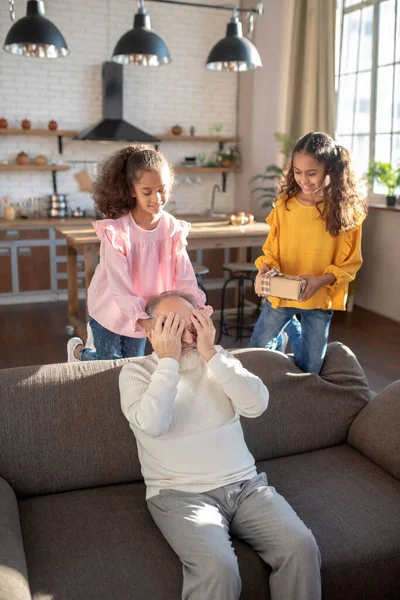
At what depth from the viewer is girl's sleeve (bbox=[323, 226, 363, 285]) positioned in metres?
2.83

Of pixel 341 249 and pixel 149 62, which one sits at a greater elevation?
pixel 149 62

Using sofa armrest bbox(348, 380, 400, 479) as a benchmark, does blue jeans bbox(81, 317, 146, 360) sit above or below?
above

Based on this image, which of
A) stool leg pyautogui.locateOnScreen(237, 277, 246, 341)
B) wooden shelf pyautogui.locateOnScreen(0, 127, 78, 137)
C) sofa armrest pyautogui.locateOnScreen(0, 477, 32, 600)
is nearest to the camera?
sofa armrest pyautogui.locateOnScreen(0, 477, 32, 600)

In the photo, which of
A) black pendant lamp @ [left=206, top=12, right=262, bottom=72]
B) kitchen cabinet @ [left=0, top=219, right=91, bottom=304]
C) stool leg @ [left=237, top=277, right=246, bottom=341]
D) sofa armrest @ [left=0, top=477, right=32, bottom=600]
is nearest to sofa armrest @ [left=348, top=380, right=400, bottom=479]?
sofa armrest @ [left=0, top=477, right=32, bottom=600]

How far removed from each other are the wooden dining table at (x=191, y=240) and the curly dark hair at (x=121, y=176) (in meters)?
1.69

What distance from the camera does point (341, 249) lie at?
2871 millimetres

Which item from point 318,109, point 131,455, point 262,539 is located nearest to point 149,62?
point 318,109

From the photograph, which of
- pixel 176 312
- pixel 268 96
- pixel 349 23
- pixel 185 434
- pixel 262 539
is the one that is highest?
pixel 349 23

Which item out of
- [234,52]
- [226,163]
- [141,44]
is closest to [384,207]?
[234,52]

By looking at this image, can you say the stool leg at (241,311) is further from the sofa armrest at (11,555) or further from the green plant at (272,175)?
the sofa armrest at (11,555)

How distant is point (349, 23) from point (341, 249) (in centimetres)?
420

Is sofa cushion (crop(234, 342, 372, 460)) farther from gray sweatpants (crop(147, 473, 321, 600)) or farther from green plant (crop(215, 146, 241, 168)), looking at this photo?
green plant (crop(215, 146, 241, 168))

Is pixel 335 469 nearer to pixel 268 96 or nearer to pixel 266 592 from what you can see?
pixel 266 592

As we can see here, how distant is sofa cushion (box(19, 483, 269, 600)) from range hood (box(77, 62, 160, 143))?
5120mm
